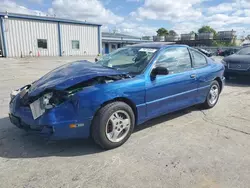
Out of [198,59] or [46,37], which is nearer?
[198,59]

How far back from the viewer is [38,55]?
23891 millimetres

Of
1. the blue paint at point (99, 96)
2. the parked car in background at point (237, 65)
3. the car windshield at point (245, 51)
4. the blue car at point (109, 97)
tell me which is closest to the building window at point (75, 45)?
the car windshield at point (245, 51)

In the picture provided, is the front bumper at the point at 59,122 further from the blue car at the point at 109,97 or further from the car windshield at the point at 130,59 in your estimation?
the car windshield at the point at 130,59

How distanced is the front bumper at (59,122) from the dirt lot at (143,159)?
333 millimetres

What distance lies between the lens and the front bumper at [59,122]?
2714 millimetres

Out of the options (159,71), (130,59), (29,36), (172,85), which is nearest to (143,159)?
(159,71)

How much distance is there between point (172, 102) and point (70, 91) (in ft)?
6.41

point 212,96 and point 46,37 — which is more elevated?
point 46,37

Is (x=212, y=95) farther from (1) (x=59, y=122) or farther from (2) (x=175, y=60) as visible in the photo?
(1) (x=59, y=122)

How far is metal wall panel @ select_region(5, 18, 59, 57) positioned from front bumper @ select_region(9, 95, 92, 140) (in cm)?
2218

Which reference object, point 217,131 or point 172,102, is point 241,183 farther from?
point 172,102

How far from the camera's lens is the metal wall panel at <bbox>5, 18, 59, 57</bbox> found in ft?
70.8

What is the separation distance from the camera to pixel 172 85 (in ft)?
12.5

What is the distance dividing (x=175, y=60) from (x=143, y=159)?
2.12 metres
